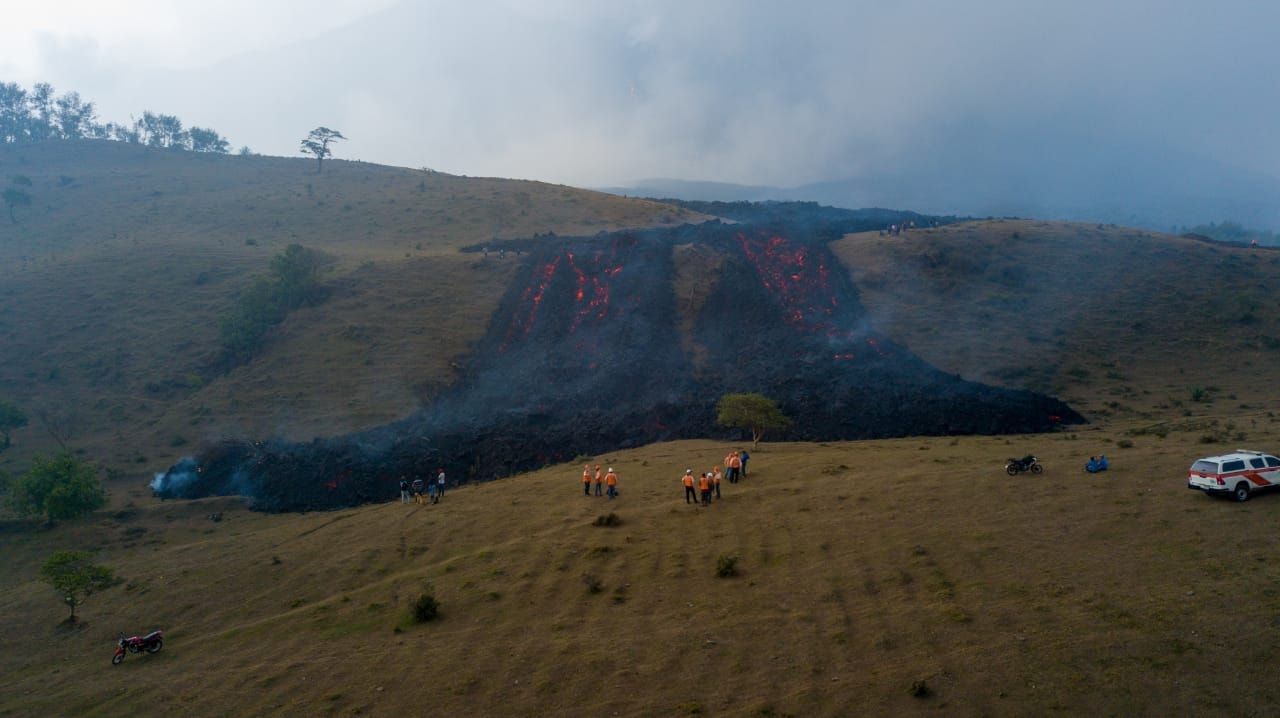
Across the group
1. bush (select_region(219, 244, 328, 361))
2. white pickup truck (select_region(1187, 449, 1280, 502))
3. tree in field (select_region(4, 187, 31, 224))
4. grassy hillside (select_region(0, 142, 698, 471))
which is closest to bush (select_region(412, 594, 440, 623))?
white pickup truck (select_region(1187, 449, 1280, 502))

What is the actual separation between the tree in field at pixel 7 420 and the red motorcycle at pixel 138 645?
3377 centimetres

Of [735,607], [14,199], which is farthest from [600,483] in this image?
[14,199]

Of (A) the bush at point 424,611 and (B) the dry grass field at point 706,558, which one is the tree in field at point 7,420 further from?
(A) the bush at point 424,611

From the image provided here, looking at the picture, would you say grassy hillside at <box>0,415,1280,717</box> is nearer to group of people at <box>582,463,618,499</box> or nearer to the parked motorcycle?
the parked motorcycle

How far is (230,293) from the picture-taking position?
61969mm

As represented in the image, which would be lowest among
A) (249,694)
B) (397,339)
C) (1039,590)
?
(249,694)

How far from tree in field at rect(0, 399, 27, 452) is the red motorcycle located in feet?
111

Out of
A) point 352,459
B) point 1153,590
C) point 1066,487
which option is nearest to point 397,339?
point 352,459

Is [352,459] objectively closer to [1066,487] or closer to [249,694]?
[249,694]

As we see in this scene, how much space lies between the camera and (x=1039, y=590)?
623 inches

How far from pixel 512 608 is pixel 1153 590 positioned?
15.0 metres

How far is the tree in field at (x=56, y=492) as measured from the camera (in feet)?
99.5

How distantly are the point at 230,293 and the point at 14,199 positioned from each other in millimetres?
50844

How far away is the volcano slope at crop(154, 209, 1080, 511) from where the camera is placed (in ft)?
121
